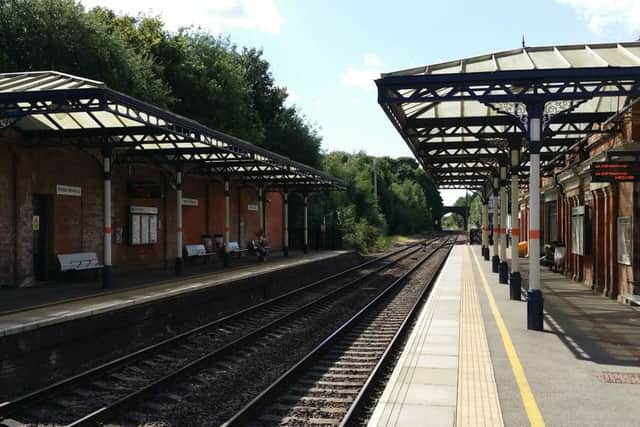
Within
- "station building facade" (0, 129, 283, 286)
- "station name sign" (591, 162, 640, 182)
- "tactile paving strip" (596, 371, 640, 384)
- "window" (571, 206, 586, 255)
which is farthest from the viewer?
"window" (571, 206, 586, 255)

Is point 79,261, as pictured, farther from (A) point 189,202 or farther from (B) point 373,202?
(B) point 373,202

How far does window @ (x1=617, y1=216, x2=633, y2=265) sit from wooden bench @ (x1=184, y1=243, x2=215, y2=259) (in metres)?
15.0

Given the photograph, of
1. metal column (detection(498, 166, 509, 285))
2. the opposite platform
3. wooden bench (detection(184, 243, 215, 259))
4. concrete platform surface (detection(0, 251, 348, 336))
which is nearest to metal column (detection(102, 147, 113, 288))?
concrete platform surface (detection(0, 251, 348, 336))

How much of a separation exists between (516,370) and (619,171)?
21.3 ft

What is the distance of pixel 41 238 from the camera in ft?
54.2

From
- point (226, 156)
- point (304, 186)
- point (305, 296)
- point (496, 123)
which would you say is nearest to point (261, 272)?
point (305, 296)

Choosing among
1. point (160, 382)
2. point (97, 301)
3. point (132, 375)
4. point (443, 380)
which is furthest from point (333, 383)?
point (97, 301)

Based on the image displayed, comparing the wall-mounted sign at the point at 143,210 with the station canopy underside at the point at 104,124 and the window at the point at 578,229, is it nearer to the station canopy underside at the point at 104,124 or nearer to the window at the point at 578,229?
the station canopy underside at the point at 104,124

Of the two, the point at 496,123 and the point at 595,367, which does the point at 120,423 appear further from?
the point at 496,123

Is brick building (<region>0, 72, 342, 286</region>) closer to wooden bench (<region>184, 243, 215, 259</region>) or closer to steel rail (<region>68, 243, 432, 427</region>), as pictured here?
wooden bench (<region>184, 243, 215, 259</region>)

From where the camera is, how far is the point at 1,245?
1476cm

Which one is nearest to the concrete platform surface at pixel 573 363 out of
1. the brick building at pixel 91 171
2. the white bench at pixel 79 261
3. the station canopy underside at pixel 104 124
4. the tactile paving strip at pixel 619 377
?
the tactile paving strip at pixel 619 377

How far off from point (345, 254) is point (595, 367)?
25476 millimetres

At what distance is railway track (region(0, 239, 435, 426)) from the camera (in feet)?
25.1
